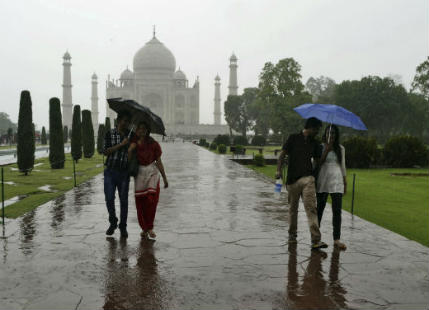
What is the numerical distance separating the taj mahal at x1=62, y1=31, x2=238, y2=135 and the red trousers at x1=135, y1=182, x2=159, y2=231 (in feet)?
219

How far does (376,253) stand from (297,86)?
28748 mm

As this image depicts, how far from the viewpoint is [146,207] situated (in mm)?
4871

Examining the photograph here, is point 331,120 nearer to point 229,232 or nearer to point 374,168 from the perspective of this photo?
point 229,232

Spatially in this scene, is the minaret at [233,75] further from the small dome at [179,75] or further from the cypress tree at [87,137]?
the cypress tree at [87,137]

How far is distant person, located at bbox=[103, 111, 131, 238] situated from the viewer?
4887mm

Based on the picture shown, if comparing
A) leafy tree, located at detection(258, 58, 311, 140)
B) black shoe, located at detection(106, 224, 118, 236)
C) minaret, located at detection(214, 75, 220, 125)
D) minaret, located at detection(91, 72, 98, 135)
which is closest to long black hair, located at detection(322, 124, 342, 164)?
black shoe, located at detection(106, 224, 118, 236)

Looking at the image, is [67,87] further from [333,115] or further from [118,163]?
[333,115]

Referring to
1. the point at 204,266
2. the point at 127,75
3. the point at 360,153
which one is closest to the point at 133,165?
the point at 204,266

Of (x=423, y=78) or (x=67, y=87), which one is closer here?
(x=423, y=78)

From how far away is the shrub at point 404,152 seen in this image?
1864 cm

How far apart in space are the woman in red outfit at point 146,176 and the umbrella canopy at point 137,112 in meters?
0.09

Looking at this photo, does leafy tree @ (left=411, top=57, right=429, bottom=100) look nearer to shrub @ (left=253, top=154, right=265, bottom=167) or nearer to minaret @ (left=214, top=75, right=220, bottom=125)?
shrub @ (left=253, top=154, right=265, bottom=167)

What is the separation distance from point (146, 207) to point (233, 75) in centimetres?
6899

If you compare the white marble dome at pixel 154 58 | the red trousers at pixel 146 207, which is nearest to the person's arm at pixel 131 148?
the red trousers at pixel 146 207
